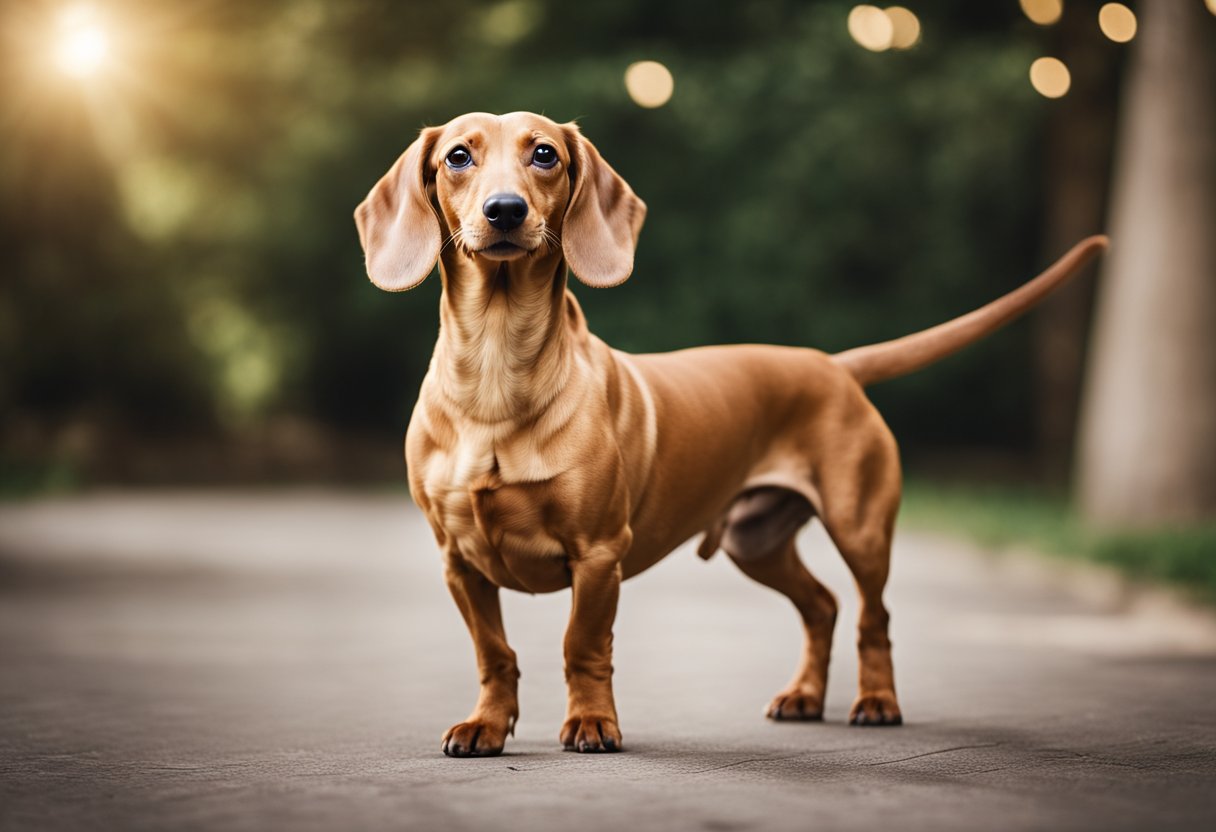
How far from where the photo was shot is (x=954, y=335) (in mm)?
6254

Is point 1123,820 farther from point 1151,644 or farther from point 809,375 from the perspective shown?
point 1151,644

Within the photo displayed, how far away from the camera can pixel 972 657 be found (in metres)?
7.91

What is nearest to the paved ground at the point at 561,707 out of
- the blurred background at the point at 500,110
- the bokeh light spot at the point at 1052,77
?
the bokeh light spot at the point at 1052,77

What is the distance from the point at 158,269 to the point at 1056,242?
507 inches

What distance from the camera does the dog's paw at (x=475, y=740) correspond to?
193 inches

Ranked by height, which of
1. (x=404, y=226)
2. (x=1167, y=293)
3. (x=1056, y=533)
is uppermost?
(x=1167, y=293)

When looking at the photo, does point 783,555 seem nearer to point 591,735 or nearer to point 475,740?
point 591,735

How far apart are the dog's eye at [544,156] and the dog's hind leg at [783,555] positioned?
1638 millimetres

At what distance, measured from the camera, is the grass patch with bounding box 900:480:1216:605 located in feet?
34.1

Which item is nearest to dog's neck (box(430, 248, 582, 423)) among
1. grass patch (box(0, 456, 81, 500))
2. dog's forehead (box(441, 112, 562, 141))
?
dog's forehead (box(441, 112, 562, 141))

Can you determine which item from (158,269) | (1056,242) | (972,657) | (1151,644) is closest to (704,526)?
(972,657)

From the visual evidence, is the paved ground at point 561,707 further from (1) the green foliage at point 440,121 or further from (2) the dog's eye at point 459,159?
(1) the green foliage at point 440,121

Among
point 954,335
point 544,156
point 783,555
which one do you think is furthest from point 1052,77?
point 544,156

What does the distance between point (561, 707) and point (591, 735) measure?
1.38 meters
